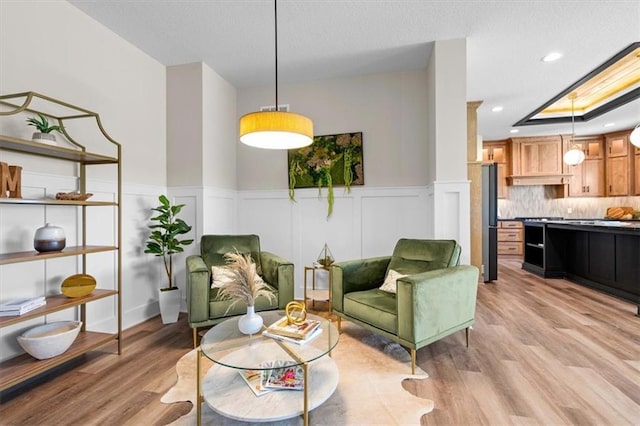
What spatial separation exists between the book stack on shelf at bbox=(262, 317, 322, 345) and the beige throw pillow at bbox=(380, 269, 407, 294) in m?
0.96

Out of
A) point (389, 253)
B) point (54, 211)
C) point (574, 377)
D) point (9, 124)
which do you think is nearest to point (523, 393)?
point (574, 377)

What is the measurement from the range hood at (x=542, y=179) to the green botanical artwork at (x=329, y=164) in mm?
5116

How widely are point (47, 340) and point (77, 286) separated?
0.41 metres

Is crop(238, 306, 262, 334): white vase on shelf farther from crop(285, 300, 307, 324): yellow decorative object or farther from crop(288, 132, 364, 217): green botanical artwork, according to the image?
crop(288, 132, 364, 217): green botanical artwork

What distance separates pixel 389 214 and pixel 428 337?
6.10 feet

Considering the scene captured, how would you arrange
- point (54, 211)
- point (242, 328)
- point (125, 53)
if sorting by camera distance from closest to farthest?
point (242, 328) < point (54, 211) < point (125, 53)

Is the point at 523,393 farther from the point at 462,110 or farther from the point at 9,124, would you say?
the point at 9,124

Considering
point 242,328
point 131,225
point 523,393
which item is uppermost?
point 131,225

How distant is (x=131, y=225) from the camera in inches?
129

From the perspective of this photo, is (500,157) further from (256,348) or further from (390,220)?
(256,348)

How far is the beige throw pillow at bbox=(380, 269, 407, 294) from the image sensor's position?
9.11ft

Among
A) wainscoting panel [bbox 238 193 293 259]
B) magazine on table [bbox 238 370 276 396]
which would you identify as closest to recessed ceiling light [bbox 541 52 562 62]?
wainscoting panel [bbox 238 193 293 259]

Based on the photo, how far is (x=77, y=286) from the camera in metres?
2.36

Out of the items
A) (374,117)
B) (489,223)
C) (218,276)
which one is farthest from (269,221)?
(489,223)
